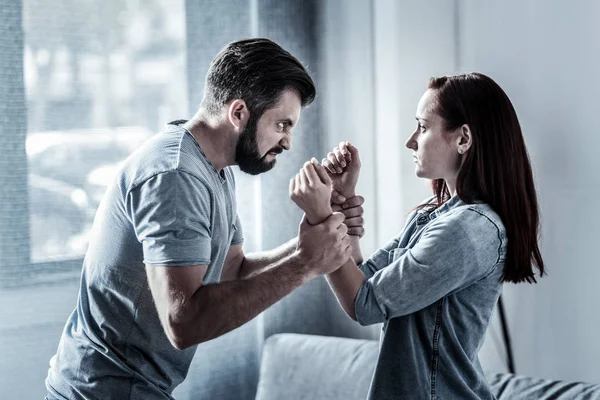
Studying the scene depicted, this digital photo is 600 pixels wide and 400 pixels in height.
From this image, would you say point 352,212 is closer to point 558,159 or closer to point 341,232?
point 341,232

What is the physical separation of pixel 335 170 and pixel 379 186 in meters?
0.69

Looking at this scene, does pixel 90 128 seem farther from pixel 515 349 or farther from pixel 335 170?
pixel 515 349

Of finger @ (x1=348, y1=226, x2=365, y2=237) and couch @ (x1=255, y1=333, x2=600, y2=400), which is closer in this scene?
finger @ (x1=348, y1=226, x2=365, y2=237)

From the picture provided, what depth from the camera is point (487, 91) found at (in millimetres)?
1493

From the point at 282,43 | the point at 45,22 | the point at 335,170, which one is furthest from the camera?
the point at 282,43

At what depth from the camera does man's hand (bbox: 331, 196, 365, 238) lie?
64.8 inches

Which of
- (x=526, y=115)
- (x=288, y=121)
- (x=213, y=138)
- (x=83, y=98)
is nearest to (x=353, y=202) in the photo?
(x=288, y=121)

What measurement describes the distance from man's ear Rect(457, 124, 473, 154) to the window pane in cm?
99

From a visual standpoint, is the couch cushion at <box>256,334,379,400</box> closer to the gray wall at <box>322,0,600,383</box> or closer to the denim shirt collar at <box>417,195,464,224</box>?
the gray wall at <box>322,0,600,383</box>

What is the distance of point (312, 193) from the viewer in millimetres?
1383

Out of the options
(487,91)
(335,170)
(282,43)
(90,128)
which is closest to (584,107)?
(487,91)

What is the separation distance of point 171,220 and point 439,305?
0.55 m

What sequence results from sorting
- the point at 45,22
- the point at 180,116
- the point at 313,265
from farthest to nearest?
the point at 180,116 < the point at 45,22 < the point at 313,265

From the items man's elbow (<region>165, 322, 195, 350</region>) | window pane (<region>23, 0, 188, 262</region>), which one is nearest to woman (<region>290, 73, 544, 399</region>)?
man's elbow (<region>165, 322, 195, 350</region>)
